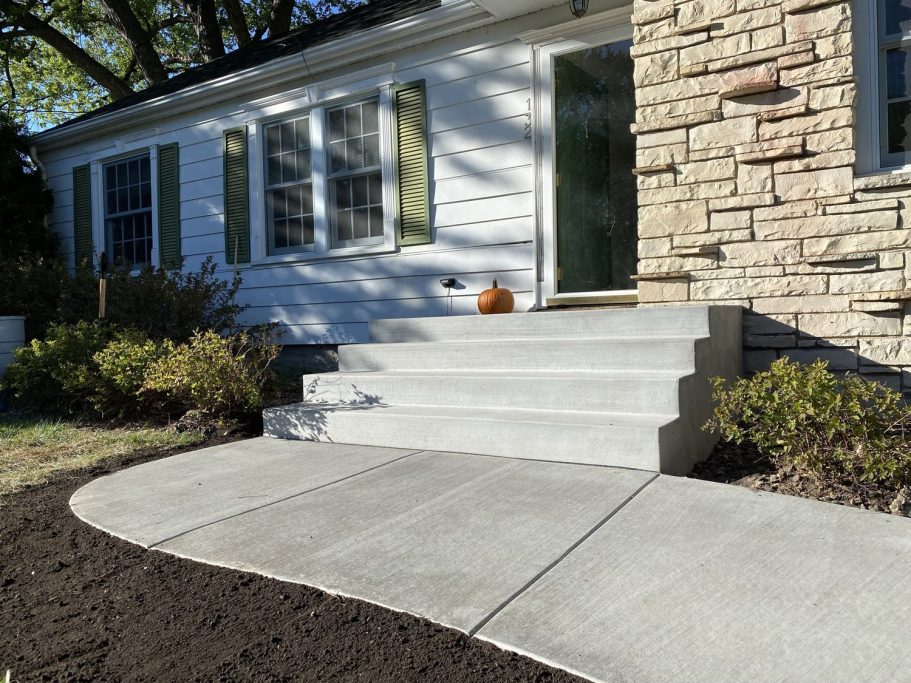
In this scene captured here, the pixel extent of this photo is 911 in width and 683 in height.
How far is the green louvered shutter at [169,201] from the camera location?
342 inches

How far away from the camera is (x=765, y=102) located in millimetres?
4305

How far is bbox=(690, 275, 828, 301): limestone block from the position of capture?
166 inches

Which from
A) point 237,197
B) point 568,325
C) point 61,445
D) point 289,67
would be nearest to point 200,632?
point 568,325

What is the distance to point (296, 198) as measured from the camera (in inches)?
306

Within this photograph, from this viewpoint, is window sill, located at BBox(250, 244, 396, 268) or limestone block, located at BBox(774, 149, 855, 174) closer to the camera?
limestone block, located at BBox(774, 149, 855, 174)

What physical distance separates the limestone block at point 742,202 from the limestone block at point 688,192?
0.04 metres

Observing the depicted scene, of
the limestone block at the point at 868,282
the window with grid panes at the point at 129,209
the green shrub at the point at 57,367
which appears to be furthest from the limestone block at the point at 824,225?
the window with grid panes at the point at 129,209

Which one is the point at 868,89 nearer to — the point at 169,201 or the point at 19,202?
the point at 169,201

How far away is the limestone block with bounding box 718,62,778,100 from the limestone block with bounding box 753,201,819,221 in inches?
28.5

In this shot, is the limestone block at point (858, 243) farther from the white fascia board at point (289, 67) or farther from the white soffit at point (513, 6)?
the white fascia board at point (289, 67)

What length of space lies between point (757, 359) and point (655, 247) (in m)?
0.99

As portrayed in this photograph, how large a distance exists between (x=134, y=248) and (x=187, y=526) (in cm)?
757

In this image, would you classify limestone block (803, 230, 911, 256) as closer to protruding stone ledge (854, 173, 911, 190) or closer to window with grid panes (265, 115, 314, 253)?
protruding stone ledge (854, 173, 911, 190)

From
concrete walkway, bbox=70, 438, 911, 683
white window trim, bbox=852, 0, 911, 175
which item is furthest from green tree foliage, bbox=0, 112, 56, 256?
white window trim, bbox=852, 0, 911, 175
